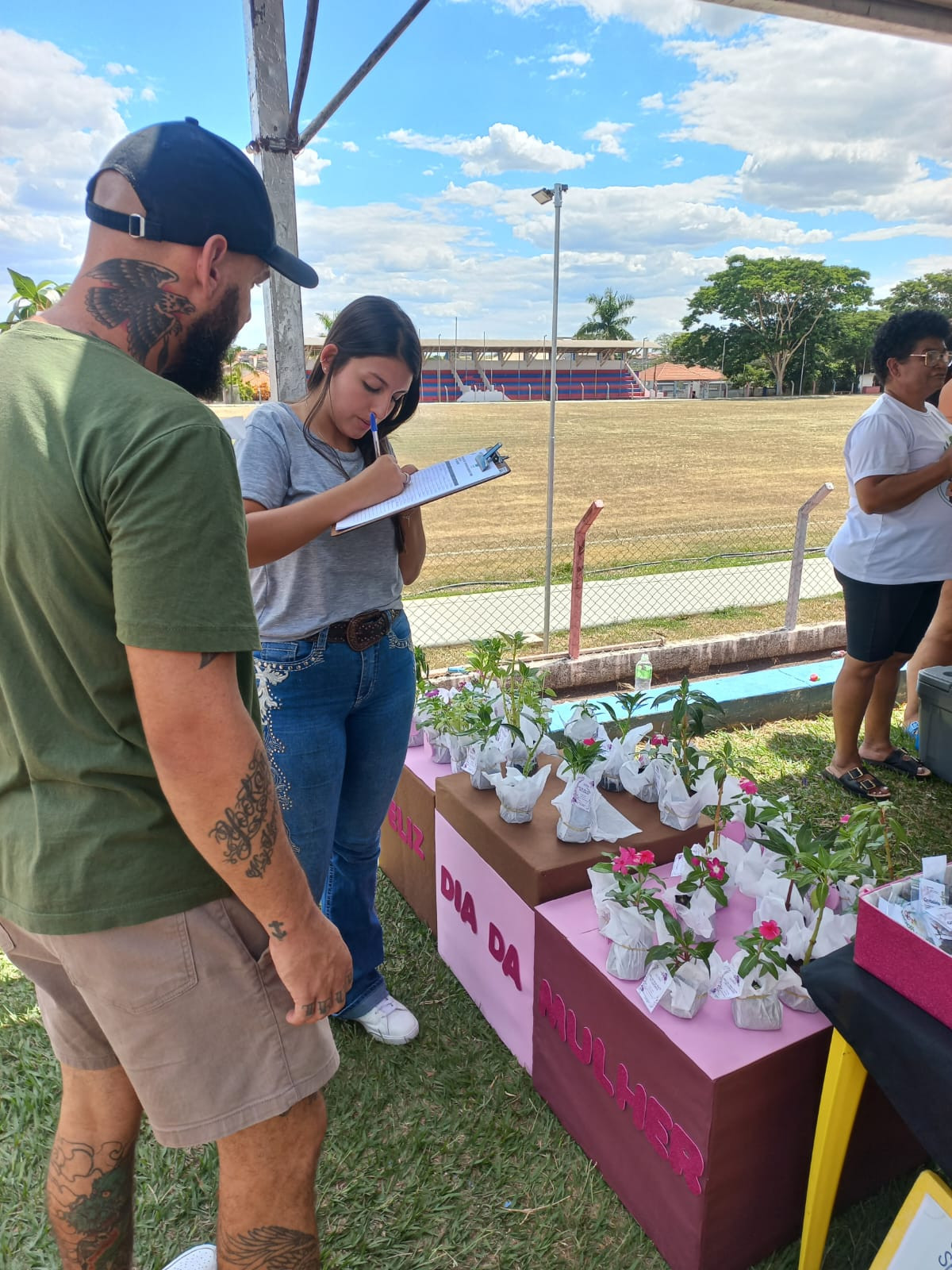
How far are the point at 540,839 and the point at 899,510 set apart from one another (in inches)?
74.3

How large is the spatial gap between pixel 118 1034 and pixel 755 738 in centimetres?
324

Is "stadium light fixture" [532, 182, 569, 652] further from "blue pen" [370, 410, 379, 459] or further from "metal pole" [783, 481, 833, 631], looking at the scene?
"blue pen" [370, 410, 379, 459]

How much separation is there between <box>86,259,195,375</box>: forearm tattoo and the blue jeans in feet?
2.33

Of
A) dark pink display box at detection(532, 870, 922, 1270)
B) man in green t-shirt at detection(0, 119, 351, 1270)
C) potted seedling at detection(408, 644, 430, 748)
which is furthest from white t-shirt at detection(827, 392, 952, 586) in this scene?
man in green t-shirt at detection(0, 119, 351, 1270)

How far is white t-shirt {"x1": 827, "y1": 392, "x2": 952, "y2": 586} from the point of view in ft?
8.56

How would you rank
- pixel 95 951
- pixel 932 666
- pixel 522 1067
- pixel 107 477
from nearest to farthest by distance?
pixel 107 477, pixel 95 951, pixel 522 1067, pixel 932 666

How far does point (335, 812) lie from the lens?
1.60 metres

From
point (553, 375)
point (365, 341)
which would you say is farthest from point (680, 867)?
point (553, 375)

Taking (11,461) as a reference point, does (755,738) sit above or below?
below

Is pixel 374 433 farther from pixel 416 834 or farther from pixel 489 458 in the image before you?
pixel 416 834

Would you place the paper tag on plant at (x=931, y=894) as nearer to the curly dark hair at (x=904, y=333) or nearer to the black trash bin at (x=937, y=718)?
the curly dark hair at (x=904, y=333)

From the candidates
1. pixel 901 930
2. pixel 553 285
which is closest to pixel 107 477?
pixel 901 930

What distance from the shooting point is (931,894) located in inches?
44.4

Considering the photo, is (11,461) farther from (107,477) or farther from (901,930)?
(901,930)
